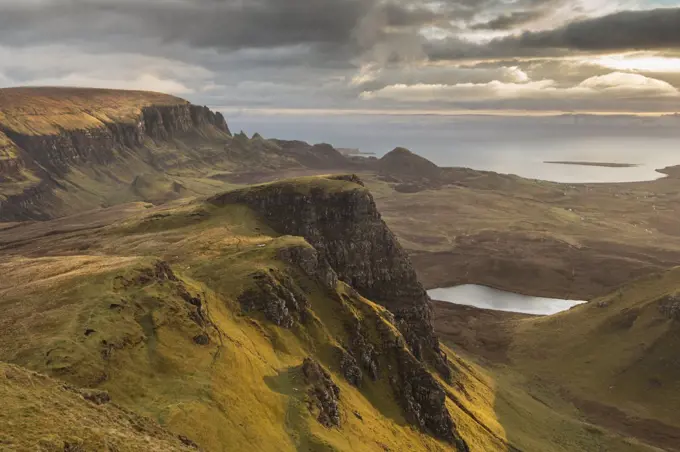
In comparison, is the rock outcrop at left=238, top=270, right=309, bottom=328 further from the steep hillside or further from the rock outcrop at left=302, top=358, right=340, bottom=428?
the steep hillside

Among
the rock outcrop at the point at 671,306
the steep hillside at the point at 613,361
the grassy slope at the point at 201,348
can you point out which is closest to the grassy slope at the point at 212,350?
the grassy slope at the point at 201,348

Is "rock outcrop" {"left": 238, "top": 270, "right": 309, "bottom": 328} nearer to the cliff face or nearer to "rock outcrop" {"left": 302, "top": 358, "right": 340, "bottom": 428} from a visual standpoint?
"rock outcrop" {"left": 302, "top": 358, "right": 340, "bottom": 428}

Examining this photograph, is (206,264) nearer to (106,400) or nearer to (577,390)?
(106,400)

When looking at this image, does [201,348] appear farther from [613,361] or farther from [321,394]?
[613,361]

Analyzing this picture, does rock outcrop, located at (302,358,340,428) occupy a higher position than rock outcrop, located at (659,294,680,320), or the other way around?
rock outcrop, located at (302,358,340,428)

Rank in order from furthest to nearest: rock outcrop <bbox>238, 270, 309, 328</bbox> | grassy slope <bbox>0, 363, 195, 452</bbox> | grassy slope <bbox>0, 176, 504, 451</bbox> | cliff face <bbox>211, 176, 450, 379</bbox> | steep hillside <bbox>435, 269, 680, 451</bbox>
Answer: steep hillside <bbox>435, 269, 680, 451</bbox> < cliff face <bbox>211, 176, 450, 379</bbox> < rock outcrop <bbox>238, 270, 309, 328</bbox> < grassy slope <bbox>0, 176, 504, 451</bbox> < grassy slope <bbox>0, 363, 195, 452</bbox>

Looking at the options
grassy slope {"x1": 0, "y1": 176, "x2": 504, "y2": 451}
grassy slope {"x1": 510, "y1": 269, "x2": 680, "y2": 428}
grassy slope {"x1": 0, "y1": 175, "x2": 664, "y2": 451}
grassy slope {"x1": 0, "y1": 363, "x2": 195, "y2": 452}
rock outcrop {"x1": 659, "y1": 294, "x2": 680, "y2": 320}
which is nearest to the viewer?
grassy slope {"x1": 0, "y1": 363, "x2": 195, "y2": 452}

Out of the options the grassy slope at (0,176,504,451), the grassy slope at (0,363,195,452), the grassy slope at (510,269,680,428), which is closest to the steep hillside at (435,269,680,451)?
the grassy slope at (510,269,680,428)

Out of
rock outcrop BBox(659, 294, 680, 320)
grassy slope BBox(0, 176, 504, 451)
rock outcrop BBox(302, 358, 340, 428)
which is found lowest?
rock outcrop BBox(659, 294, 680, 320)

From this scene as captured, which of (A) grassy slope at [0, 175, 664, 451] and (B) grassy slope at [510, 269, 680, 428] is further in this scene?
(B) grassy slope at [510, 269, 680, 428]
